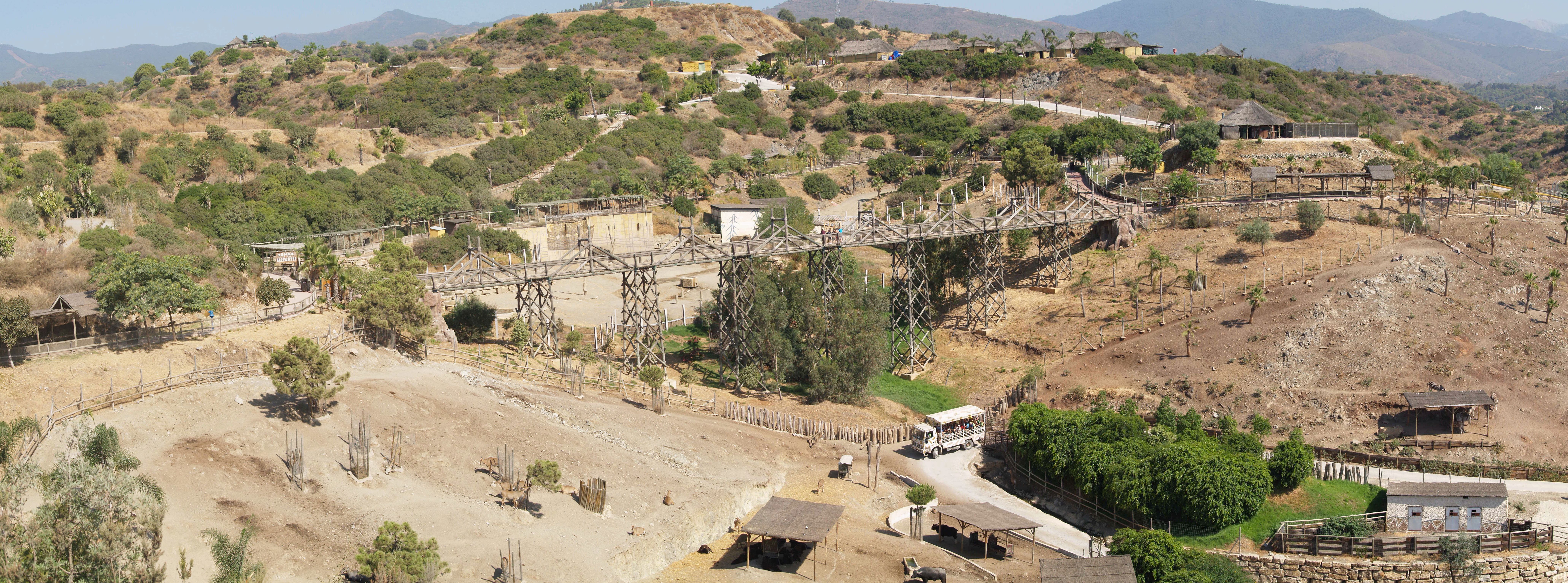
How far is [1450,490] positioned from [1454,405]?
7.86 metres

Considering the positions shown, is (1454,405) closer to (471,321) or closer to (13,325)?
(471,321)

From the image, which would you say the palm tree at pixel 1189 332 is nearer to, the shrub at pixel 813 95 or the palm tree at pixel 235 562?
the palm tree at pixel 235 562

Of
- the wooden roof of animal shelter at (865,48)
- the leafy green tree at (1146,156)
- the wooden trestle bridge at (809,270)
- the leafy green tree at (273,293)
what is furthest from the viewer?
the wooden roof of animal shelter at (865,48)

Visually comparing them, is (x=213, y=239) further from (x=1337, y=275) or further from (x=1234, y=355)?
(x=1337, y=275)

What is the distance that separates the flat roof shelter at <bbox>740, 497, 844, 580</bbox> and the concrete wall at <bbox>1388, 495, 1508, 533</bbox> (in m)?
17.9

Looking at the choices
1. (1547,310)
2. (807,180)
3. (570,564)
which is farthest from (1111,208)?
(570,564)

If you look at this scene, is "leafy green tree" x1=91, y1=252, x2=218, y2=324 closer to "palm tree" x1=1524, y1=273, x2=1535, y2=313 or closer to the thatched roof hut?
"palm tree" x1=1524, y1=273, x2=1535, y2=313

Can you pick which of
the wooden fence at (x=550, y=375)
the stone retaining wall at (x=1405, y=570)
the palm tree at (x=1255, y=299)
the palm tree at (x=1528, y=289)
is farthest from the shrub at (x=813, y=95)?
the stone retaining wall at (x=1405, y=570)

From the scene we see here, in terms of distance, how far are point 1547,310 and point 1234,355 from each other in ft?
46.5

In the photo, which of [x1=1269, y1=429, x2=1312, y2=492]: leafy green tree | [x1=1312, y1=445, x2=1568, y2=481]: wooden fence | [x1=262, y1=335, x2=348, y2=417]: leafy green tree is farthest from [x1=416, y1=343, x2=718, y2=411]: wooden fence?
[x1=1312, y1=445, x2=1568, y2=481]: wooden fence

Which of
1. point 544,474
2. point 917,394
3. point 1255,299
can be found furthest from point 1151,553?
point 1255,299

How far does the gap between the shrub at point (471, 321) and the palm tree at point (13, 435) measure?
1843 centimetres

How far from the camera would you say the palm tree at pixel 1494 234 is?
55562 mm

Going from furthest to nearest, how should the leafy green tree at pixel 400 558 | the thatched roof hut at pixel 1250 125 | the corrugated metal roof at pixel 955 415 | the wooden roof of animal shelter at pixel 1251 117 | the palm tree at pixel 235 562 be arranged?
1. the thatched roof hut at pixel 1250 125
2. the wooden roof of animal shelter at pixel 1251 117
3. the corrugated metal roof at pixel 955 415
4. the leafy green tree at pixel 400 558
5. the palm tree at pixel 235 562
